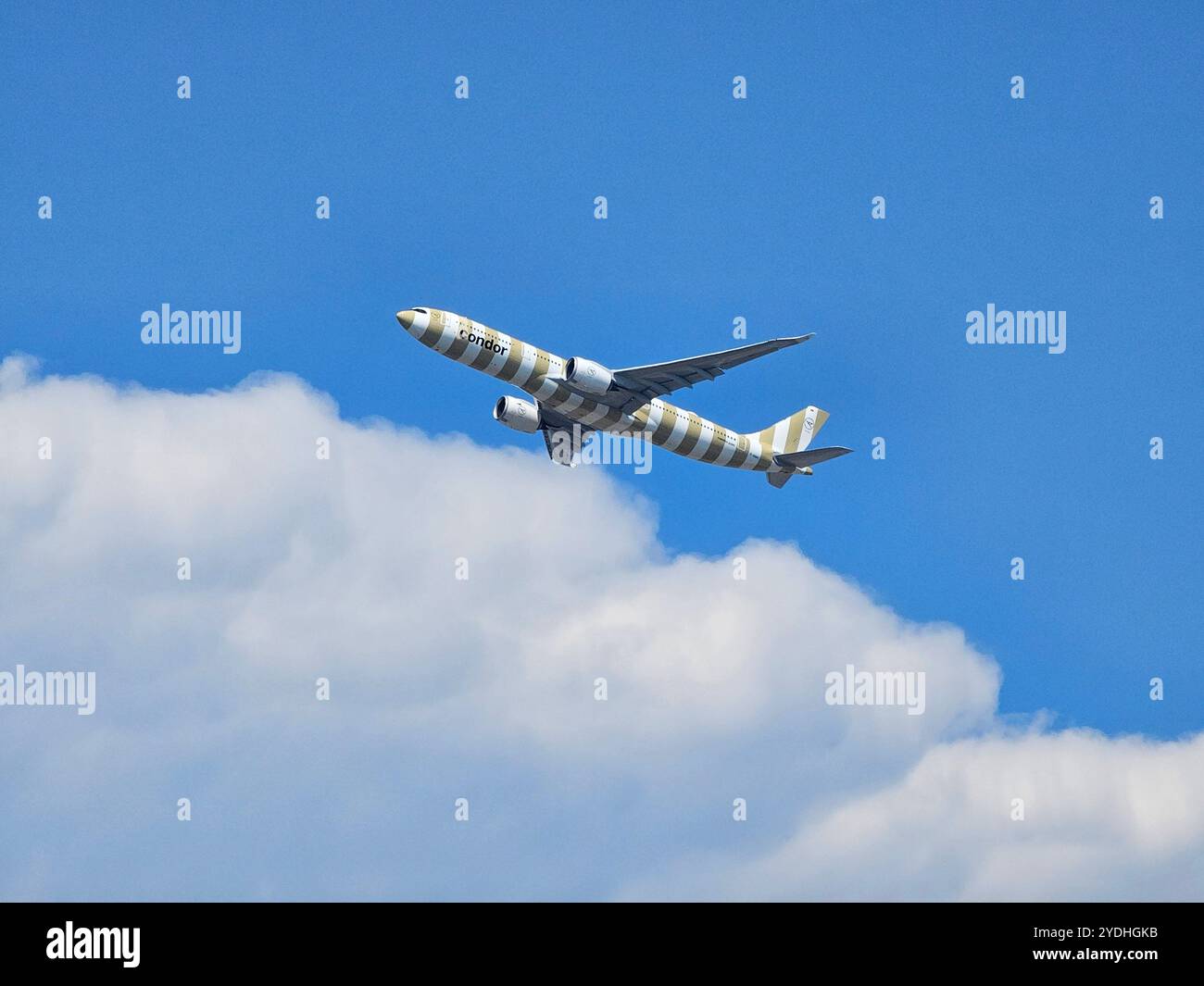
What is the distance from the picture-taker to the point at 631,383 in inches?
3371

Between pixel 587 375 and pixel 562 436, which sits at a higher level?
pixel 587 375

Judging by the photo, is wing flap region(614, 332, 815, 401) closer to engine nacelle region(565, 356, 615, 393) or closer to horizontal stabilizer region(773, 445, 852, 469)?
engine nacelle region(565, 356, 615, 393)

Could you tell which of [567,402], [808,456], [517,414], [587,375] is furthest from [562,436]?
[808,456]

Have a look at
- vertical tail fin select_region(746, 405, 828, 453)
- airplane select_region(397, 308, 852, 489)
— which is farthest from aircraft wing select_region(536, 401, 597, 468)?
vertical tail fin select_region(746, 405, 828, 453)

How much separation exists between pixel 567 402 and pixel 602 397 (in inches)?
80.7

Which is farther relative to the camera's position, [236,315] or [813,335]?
[236,315]

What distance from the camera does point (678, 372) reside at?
84.9 meters

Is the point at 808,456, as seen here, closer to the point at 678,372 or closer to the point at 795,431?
the point at 795,431

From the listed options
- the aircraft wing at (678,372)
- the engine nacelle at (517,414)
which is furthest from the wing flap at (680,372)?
the engine nacelle at (517,414)

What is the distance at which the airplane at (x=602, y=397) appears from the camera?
80938 millimetres
